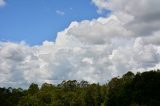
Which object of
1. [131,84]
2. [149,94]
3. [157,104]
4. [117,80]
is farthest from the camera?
[117,80]

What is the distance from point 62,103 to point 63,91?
51.0 ft

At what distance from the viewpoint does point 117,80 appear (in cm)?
17438

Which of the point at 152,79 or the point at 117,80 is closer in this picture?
the point at 152,79

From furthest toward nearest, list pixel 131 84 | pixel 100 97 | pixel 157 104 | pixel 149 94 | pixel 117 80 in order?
1. pixel 100 97
2. pixel 117 80
3. pixel 131 84
4. pixel 149 94
5. pixel 157 104

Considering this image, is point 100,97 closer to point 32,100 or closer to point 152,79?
point 32,100

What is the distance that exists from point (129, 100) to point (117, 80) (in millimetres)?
51065

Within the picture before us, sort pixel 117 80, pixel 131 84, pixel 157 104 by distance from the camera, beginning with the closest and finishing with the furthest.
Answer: pixel 157 104, pixel 131 84, pixel 117 80

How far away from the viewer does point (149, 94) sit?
123188mm

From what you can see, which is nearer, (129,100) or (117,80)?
(129,100)

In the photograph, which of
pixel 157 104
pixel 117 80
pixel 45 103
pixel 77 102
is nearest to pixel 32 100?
pixel 45 103

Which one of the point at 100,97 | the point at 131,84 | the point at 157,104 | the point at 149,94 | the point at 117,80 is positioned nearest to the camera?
the point at 157,104

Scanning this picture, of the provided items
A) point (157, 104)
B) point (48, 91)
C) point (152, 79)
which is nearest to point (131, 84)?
point (152, 79)

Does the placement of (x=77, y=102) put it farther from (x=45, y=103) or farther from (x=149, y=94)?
(x=149, y=94)

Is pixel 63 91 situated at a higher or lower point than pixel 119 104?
higher
